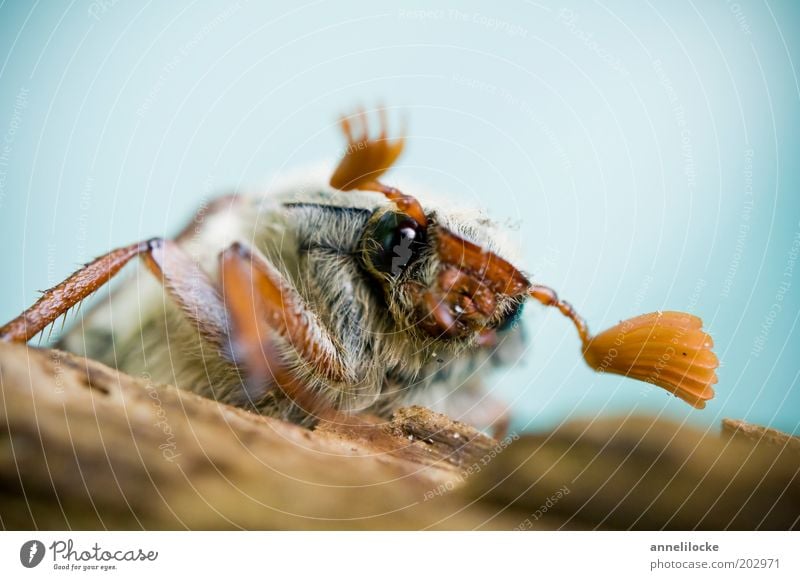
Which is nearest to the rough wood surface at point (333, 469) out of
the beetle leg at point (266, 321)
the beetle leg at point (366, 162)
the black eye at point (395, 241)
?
the beetle leg at point (266, 321)

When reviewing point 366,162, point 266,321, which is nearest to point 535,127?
point 366,162

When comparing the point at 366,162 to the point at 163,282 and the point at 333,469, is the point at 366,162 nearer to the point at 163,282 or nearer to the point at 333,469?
the point at 163,282

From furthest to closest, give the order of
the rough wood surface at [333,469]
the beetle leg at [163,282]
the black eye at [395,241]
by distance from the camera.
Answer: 1. the black eye at [395,241]
2. the beetle leg at [163,282]
3. the rough wood surface at [333,469]

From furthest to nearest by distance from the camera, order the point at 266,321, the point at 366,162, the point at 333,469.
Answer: the point at 366,162
the point at 266,321
the point at 333,469

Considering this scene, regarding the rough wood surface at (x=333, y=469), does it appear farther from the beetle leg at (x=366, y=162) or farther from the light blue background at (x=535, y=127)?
the beetle leg at (x=366, y=162)

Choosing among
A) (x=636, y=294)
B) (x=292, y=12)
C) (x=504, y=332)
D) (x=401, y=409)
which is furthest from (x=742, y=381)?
(x=292, y=12)

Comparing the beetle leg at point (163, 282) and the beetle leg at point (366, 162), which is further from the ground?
the beetle leg at point (366, 162)
